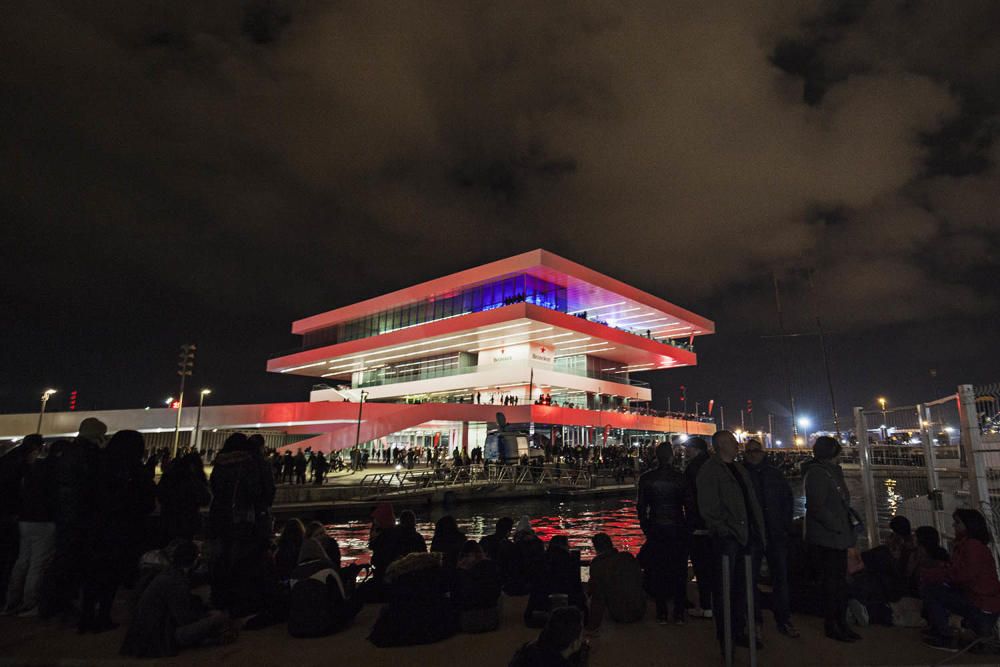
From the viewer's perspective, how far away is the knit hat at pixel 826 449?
5.16 metres

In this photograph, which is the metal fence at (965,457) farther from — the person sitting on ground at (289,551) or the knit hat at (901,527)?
the person sitting on ground at (289,551)

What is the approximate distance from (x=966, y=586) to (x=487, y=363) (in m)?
45.5

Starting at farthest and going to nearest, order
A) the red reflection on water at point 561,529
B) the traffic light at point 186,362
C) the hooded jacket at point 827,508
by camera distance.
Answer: the traffic light at point 186,362 < the red reflection on water at point 561,529 < the hooded jacket at point 827,508

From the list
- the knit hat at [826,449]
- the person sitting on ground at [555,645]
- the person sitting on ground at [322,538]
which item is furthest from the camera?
the person sitting on ground at [322,538]

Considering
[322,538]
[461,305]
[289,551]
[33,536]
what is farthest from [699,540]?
[461,305]

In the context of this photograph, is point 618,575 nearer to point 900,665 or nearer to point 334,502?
point 900,665

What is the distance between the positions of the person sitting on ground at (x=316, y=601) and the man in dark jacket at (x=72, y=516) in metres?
2.14

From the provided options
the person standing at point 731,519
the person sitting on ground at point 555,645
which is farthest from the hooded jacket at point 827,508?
the person sitting on ground at point 555,645

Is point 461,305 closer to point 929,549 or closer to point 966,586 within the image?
point 929,549

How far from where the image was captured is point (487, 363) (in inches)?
1967

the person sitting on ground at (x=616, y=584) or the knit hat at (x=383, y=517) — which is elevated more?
the knit hat at (x=383, y=517)

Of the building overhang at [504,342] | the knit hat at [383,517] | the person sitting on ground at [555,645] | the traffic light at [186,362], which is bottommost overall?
the person sitting on ground at [555,645]

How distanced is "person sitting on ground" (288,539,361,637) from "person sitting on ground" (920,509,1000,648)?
541cm

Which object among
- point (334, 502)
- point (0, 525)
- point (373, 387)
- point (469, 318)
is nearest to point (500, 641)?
point (0, 525)
